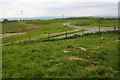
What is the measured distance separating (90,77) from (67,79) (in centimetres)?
165

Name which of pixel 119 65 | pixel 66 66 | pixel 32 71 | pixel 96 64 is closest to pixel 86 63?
pixel 96 64

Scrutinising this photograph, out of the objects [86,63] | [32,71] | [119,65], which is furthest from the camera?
[86,63]

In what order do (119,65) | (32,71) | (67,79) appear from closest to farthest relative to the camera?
(67,79) → (32,71) → (119,65)

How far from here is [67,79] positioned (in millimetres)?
9109

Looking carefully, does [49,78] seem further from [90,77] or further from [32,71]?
[90,77]

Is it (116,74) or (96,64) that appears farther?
(96,64)

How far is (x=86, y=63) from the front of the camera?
1189 centimetres

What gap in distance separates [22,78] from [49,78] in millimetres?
2031

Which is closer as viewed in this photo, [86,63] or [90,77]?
[90,77]

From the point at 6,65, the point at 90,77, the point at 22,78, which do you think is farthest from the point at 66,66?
the point at 6,65

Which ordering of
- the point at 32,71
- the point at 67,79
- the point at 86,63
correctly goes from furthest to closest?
the point at 86,63 → the point at 32,71 → the point at 67,79

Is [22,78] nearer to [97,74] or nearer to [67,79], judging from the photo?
[67,79]

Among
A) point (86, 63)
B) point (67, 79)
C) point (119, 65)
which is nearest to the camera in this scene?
point (67, 79)

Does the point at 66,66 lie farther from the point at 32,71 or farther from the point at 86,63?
the point at 32,71
